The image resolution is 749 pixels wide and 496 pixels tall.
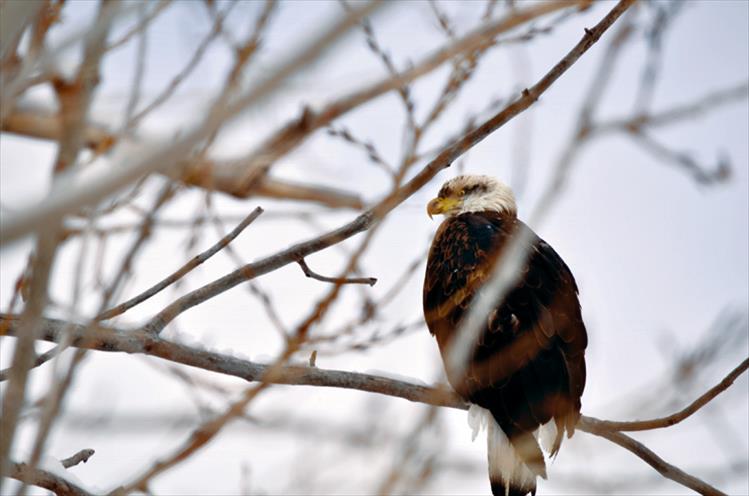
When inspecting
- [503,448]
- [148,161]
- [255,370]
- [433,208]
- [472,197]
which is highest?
[472,197]

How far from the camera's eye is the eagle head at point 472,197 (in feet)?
20.6

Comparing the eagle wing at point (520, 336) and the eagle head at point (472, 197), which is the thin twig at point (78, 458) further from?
the eagle head at point (472, 197)

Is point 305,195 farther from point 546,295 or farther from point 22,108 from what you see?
point 546,295

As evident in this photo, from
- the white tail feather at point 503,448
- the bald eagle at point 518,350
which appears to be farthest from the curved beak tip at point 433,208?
the white tail feather at point 503,448

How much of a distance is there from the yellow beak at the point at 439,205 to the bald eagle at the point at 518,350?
3.47 ft

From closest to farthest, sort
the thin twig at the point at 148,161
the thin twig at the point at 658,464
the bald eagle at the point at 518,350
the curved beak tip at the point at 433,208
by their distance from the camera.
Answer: the thin twig at the point at 148,161 → the thin twig at the point at 658,464 → the bald eagle at the point at 518,350 → the curved beak tip at the point at 433,208

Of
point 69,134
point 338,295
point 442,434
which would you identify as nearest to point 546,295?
point 442,434

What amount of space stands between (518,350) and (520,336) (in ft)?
0.26

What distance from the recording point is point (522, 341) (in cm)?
452

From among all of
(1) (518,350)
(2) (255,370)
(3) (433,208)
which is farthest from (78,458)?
(3) (433,208)

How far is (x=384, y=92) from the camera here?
Result: 6.34ft

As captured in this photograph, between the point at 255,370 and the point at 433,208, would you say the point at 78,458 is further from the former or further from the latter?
the point at 433,208

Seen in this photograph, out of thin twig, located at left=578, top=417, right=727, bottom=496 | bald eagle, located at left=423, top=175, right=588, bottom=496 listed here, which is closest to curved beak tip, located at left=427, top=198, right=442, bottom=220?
bald eagle, located at left=423, top=175, right=588, bottom=496

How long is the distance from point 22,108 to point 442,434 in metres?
4.13
